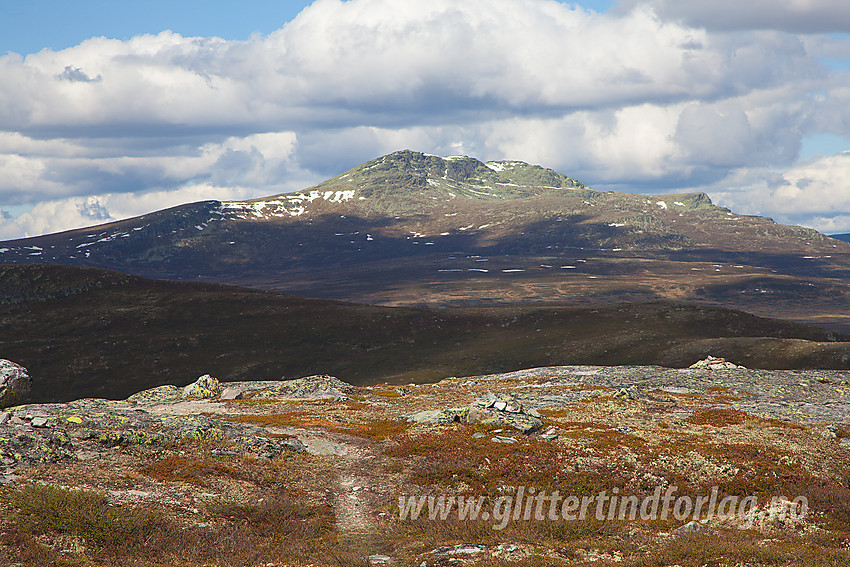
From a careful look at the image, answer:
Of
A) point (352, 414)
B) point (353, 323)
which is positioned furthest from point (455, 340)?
point (352, 414)

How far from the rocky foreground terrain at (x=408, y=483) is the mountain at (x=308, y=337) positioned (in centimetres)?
6520

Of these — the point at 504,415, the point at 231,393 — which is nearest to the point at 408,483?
the point at 504,415

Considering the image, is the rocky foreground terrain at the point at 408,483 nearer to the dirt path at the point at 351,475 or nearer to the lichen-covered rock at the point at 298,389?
the dirt path at the point at 351,475

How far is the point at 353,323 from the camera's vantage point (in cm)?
14862

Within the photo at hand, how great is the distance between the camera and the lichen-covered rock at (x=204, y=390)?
64.2m

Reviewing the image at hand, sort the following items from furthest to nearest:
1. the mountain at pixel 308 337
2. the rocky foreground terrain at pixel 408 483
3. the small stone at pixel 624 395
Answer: the mountain at pixel 308 337 → the small stone at pixel 624 395 → the rocky foreground terrain at pixel 408 483

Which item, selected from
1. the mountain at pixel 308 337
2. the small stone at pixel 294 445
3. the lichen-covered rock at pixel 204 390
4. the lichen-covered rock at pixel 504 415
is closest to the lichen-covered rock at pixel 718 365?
the mountain at pixel 308 337

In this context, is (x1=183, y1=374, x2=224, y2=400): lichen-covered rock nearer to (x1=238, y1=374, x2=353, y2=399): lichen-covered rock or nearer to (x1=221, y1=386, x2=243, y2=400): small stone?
(x1=221, y1=386, x2=243, y2=400): small stone

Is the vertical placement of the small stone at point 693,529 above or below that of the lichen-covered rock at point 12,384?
below

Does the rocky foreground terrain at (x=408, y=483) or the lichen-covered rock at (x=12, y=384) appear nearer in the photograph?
the rocky foreground terrain at (x=408, y=483)

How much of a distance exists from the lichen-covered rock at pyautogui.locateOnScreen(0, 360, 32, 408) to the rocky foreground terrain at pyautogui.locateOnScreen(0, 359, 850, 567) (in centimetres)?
1354

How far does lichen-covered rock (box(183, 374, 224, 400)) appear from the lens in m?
64.2

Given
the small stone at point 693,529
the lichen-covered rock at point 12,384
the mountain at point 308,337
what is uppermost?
the lichen-covered rock at point 12,384

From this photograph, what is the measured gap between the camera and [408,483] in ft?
90.4
